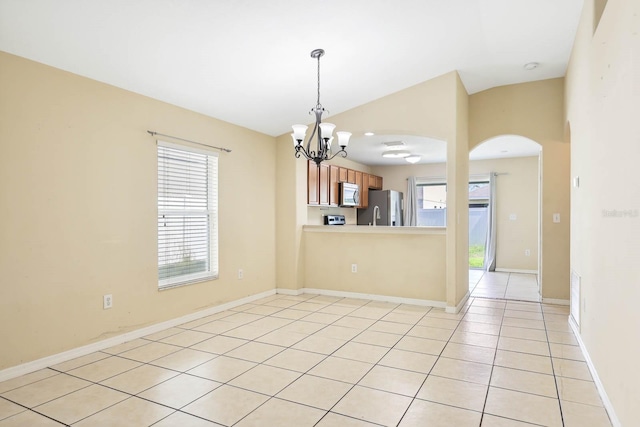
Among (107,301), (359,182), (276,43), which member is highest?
(276,43)

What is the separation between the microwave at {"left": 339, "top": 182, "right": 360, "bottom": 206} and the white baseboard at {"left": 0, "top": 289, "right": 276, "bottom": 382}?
3.31 m

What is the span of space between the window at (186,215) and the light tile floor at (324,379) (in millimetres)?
618

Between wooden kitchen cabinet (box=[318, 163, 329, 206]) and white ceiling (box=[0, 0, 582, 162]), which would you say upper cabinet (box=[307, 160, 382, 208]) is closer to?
wooden kitchen cabinet (box=[318, 163, 329, 206])

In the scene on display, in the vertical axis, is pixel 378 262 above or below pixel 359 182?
below

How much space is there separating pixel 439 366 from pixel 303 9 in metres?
2.89

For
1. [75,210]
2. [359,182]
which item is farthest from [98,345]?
[359,182]

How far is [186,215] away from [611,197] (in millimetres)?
3735

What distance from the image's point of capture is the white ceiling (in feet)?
8.49

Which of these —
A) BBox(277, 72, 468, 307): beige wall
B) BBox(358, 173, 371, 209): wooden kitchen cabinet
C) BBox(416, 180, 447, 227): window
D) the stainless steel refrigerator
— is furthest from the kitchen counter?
BBox(416, 180, 447, 227): window

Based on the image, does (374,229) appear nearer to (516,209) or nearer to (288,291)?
(288,291)

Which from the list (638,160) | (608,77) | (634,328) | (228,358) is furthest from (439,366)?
(608,77)

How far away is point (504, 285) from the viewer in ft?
20.5

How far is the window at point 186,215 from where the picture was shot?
3.89 meters

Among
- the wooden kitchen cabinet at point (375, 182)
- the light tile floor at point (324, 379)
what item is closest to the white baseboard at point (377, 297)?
the light tile floor at point (324, 379)
